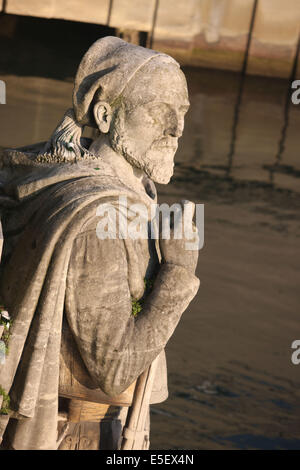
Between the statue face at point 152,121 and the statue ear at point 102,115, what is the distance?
0.12ft

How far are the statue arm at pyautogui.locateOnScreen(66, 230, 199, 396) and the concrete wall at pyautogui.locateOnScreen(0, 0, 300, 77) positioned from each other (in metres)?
18.1

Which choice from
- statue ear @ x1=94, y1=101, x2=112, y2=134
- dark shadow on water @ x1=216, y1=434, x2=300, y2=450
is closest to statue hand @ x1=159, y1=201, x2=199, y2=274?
statue ear @ x1=94, y1=101, x2=112, y2=134

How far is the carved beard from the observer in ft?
16.0

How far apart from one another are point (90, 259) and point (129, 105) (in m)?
0.77

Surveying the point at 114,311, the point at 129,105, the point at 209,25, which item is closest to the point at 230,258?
the point at 129,105

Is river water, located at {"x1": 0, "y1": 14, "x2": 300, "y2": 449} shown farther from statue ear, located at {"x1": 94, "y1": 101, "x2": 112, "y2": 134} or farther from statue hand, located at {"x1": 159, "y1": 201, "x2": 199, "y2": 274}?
statue ear, located at {"x1": 94, "y1": 101, "x2": 112, "y2": 134}

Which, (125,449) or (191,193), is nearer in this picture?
(125,449)

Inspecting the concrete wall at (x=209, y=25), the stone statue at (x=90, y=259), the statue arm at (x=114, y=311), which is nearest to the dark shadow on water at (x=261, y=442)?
the stone statue at (x=90, y=259)

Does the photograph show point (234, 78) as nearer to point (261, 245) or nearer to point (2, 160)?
point (261, 245)

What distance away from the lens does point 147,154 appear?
4906 mm

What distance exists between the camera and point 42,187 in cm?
482

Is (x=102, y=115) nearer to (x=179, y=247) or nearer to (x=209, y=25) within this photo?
(x=179, y=247)

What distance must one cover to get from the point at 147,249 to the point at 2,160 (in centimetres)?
90
